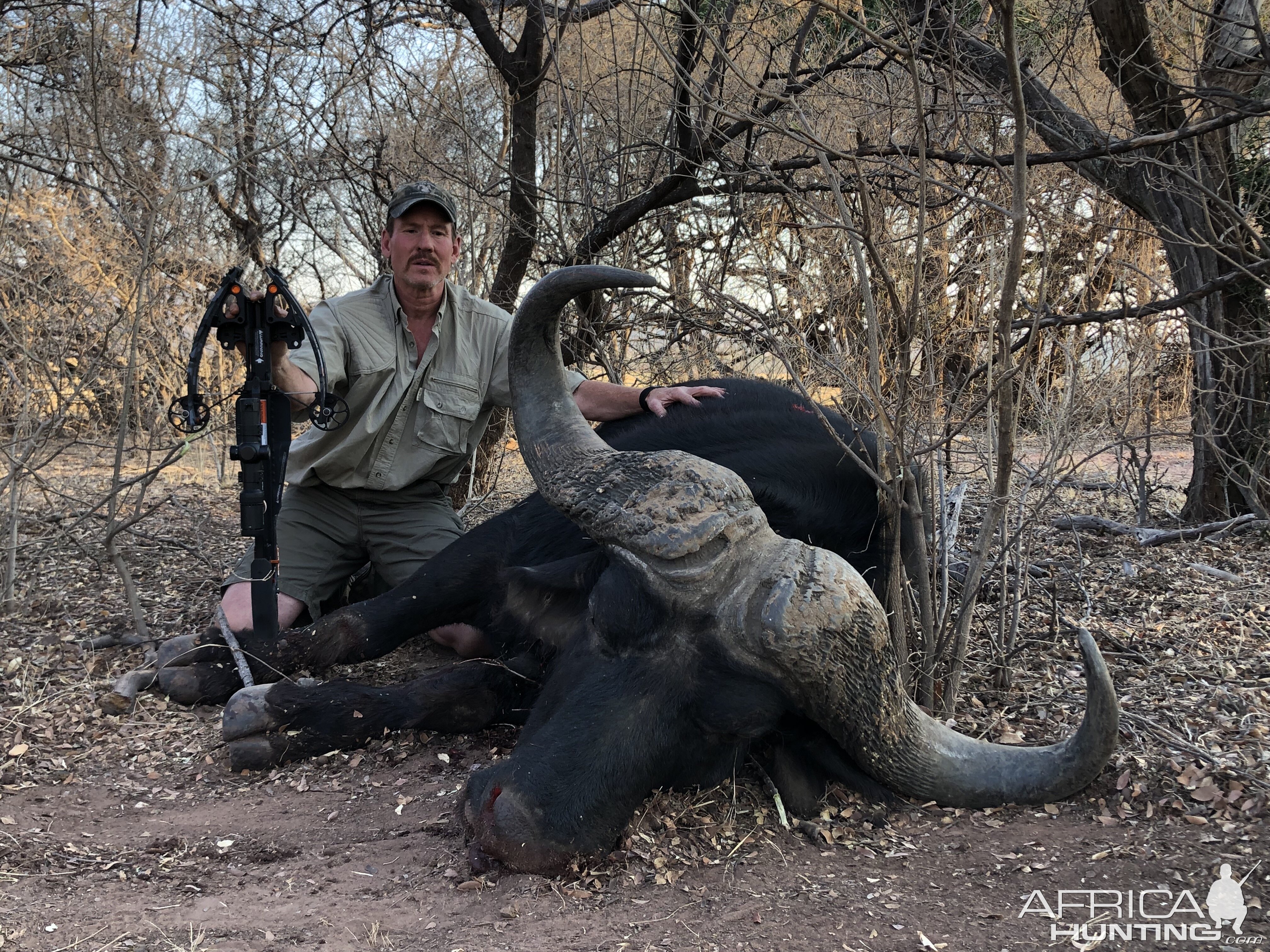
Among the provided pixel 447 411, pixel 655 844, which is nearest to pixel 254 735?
pixel 655 844

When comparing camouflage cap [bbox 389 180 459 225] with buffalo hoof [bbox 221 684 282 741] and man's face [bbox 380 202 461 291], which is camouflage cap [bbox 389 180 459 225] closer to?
man's face [bbox 380 202 461 291]

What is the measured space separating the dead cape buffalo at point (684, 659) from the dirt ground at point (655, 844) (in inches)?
5.5

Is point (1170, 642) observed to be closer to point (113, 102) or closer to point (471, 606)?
point (471, 606)

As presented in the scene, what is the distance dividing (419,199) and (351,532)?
1.54 meters

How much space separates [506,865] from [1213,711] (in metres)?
2.28

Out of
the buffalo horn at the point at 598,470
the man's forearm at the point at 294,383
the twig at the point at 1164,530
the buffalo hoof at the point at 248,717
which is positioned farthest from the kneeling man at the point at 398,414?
the twig at the point at 1164,530

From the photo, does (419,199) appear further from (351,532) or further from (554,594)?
(554,594)

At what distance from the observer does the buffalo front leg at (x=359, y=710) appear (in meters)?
3.24

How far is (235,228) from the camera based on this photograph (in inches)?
392

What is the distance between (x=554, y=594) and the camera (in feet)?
9.80

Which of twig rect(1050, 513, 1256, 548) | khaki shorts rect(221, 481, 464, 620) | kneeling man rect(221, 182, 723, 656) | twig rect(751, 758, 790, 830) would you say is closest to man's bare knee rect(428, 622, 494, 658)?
kneeling man rect(221, 182, 723, 656)

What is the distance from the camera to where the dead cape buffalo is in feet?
7.80

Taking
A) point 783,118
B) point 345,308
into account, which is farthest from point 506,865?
point 783,118

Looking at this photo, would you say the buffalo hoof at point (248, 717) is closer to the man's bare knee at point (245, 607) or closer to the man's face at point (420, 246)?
the man's bare knee at point (245, 607)
